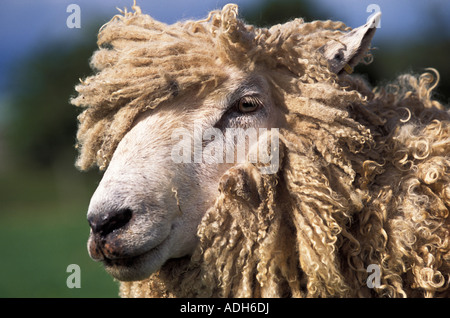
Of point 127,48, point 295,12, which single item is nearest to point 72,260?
point 127,48

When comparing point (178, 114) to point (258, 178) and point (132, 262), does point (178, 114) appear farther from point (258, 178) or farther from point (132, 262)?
point (132, 262)

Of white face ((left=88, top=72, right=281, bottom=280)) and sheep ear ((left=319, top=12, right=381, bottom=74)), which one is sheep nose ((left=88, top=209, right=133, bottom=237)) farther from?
sheep ear ((left=319, top=12, right=381, bottom=74))

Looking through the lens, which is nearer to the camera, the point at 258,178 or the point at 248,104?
the point at 258,178

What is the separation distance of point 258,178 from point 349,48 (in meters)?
1.02

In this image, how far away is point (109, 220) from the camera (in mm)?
2600

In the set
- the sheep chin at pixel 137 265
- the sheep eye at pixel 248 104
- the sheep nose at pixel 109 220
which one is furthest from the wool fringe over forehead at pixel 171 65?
the sheep chin at pixel 137 265

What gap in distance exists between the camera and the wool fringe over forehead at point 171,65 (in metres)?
2.98

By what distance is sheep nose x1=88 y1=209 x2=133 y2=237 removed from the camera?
2.59 metres

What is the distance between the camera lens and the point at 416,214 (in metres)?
2.88

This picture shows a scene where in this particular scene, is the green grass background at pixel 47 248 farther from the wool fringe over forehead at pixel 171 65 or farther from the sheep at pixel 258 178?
the sheep at pixel 258 178

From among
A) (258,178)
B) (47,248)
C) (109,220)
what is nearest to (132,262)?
(109,220)

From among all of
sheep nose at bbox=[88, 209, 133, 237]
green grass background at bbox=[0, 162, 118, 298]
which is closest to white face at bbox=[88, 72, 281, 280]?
sheep nose at bbox=[88, 209, 133, 237]

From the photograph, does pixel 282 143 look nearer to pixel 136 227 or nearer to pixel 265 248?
pixel 265 248
